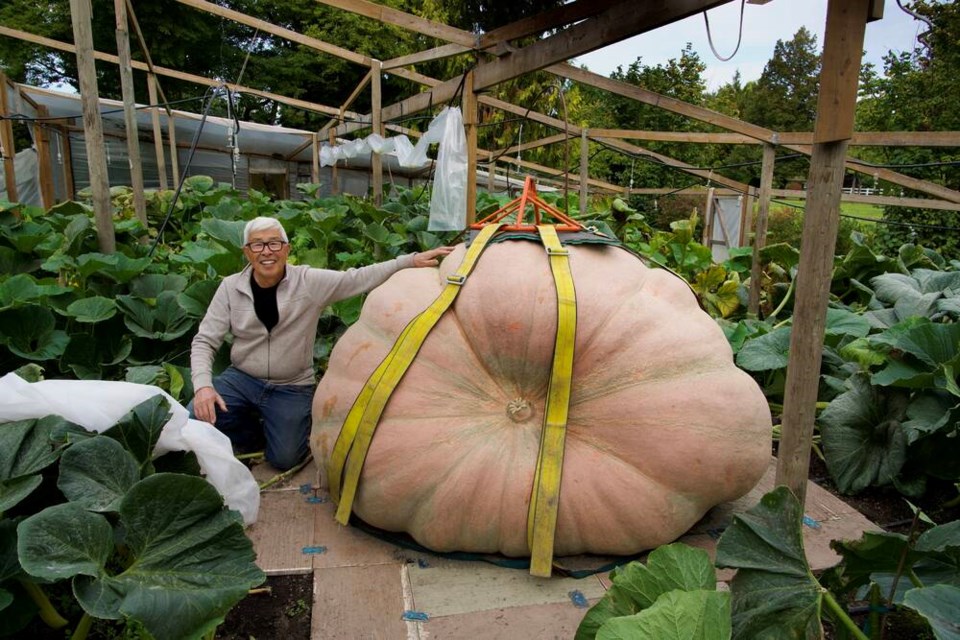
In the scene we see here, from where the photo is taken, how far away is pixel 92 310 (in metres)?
3.11

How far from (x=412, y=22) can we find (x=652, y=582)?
488 cm

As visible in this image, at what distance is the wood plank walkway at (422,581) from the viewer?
187cm

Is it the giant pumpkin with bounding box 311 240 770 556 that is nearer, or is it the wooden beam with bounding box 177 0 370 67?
the giant pumpkin with bounding box 311 240 770 556

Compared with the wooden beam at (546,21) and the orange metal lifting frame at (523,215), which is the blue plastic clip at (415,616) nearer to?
the orange metal lifting frame at (523,215)

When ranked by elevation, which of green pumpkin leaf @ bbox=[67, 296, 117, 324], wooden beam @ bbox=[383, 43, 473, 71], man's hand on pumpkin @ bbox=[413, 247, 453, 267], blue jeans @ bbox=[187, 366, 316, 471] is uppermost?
wooden beam @ bbox=[383, 43, 473, 71]

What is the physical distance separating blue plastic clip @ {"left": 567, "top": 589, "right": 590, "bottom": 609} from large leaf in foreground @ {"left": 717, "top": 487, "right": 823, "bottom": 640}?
52 cm

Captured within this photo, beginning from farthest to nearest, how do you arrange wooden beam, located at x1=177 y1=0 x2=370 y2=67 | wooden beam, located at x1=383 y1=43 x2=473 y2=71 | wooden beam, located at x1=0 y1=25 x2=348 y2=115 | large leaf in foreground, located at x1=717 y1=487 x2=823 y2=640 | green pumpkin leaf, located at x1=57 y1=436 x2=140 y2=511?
wooden beam, located at x1=0 y1=25 x2=348 y2=115 → wooden beam, located at x1=177 y1=0 x2=370 y2=67 → wooden beam, located at x1=383 y1=43 x2=473 y2=71 → green pumpkin leaf, located at x1=57 y1=436 x2=140 y2=511 → large leaf in foreground, located at x1=717 y1=487 x2=823 y2=640

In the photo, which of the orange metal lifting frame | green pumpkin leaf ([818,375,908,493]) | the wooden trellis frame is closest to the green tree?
the wooden trellis frame

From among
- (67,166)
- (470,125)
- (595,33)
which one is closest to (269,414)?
(595,33)

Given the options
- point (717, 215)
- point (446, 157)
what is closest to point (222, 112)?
point (717, 215)

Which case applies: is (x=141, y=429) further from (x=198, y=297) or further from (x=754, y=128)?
(x=754, y=128)

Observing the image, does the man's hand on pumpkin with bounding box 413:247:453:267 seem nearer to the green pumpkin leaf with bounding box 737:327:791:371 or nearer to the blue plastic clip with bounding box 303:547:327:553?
the blue plastic clip with bounding box 303:547:327:553

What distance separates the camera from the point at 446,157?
A: 5102 millimetres

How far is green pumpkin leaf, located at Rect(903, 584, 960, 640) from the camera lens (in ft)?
3.77
